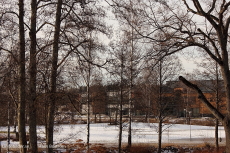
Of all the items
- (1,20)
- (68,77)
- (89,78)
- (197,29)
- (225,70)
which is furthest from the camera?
(89,78)

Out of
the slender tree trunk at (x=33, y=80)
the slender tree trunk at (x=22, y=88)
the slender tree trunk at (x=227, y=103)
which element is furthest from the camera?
the slender tree trunk at (x=22, y=88)

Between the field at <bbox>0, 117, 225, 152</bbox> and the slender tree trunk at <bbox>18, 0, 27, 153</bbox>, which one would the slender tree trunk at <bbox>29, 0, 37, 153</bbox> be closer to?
the slender tree trunk at <bbox>18, 0, 27, 153</bbox>

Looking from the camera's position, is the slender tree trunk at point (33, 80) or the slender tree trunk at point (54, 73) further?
the slender tree trunk at point (54, 73)

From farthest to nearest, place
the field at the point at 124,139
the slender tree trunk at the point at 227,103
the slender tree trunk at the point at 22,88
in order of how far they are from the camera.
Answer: the field at the point at 124,139, the slender tree trunk at the point at 22,88, the slender tree trunk at the point at 227,103

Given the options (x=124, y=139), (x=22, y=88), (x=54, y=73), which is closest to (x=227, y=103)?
(x=54, y=73)

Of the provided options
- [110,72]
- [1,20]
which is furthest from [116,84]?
[1,20]

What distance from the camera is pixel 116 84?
17.7 metres

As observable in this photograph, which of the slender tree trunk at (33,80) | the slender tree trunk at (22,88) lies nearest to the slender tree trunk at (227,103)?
the slender tree trunk at (33,80)

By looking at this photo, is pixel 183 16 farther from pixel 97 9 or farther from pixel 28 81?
pixel 28 81

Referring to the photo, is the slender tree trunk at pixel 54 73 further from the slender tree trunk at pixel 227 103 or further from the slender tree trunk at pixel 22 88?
the slender tree trunk at pixel 227 103

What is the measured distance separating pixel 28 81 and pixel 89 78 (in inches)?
416

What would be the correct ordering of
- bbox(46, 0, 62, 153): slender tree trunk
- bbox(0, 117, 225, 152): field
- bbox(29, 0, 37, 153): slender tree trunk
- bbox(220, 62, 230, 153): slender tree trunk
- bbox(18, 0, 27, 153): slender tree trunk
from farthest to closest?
bbox(0, 117, 225, 152): field < bbox(18, 0, 27, 153): slender tree trunk < bbox(46, 0, 62, 153): slender tree trunk < bbox(29, 0, 37, 153): slender tree trunk < bbox(220, 62, 230, 153): slender tree trunk

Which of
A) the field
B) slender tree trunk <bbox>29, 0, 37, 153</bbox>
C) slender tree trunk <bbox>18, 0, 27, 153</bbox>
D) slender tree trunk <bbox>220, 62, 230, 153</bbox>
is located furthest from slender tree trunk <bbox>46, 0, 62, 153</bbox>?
slender tree trunk <bbox>220, 62, 230, 153</bbox>

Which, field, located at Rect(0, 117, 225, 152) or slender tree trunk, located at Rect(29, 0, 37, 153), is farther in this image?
field, located at Rect(0, 117, 225, 152)
